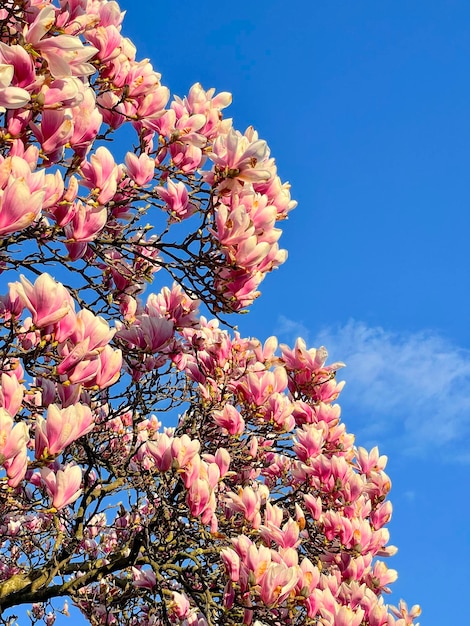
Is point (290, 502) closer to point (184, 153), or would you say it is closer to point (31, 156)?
point (184, 153)

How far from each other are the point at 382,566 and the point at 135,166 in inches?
136

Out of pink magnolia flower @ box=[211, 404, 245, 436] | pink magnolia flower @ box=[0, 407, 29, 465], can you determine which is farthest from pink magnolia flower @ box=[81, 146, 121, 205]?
pink magnolia flower @ box=[211, 404, 245, 436]

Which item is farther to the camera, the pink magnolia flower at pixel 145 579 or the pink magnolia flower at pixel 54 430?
the pink magnolia flower at pixel 145 579

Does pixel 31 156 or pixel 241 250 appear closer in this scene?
pixel 31 156

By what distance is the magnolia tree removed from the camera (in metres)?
2.56

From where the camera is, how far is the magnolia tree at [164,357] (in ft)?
8.41

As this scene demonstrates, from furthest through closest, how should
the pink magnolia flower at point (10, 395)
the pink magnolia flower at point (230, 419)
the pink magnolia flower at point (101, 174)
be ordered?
the pink magnolia flower at point (230, 419) < the pink magnolia flower at point (101, 174) < the pink magnolia flower at point (10, 395)

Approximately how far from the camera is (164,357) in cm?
436

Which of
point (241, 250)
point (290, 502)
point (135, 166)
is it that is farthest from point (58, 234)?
point (290, 502)

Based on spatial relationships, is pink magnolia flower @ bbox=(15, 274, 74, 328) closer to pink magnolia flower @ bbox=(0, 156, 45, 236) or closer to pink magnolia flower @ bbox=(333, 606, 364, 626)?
pink magnolia flower @ bbox=(0, 156, 45, 236)

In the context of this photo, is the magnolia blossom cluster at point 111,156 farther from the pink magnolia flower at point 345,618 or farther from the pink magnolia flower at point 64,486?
the pink magnolia flower at point 345,618

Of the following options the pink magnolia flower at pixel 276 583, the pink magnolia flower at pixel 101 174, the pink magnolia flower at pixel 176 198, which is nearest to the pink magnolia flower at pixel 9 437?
the pink magnolia flower at pixel 101 174

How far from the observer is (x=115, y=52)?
356 centimetres

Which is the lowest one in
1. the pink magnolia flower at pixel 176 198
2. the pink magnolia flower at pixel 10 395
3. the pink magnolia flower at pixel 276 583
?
the pink magnolia flower at pixel 10 395
